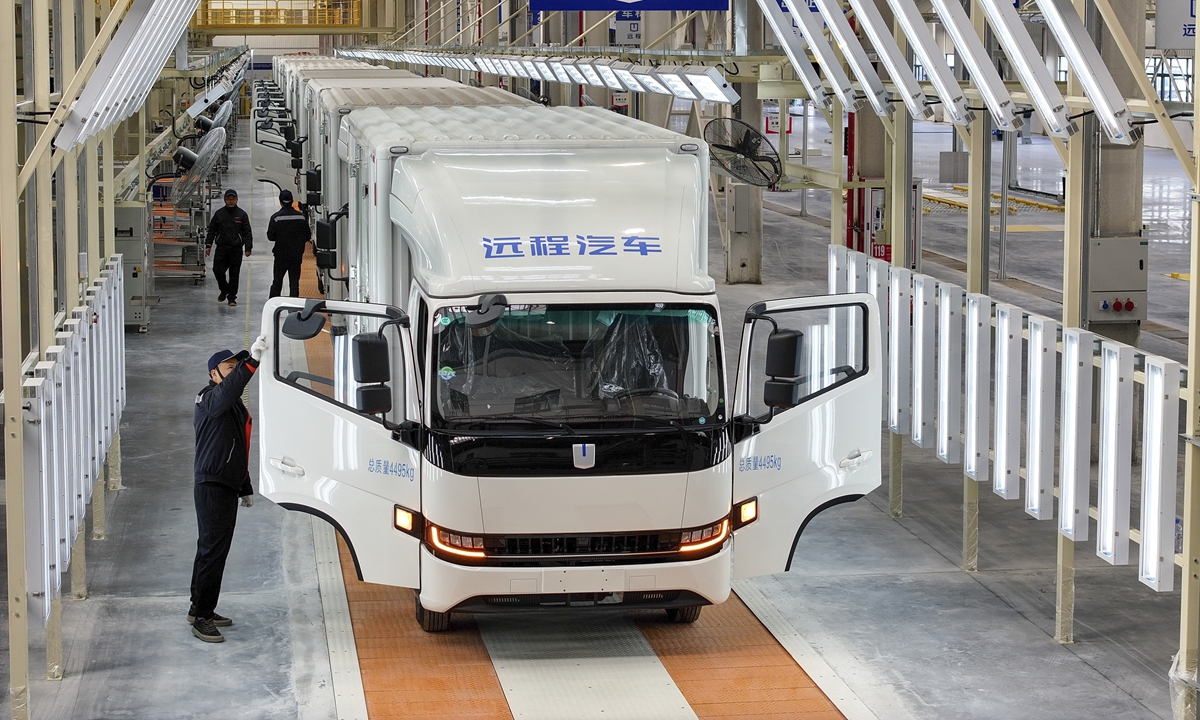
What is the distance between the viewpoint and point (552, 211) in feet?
27.3

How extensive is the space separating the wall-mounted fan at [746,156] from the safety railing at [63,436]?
6.40 metres

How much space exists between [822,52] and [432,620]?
16.4ft

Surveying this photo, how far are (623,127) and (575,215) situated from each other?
5.62 ft

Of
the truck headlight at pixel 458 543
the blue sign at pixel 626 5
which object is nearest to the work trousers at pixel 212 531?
the truck headlight at pixel 458 543

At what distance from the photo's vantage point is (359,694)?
8.13 meters

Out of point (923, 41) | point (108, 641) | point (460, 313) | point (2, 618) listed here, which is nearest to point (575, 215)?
point (460, 313)

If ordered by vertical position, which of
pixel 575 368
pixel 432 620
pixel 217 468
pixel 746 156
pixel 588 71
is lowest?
pixel 432 620

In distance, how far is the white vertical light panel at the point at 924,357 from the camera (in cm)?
1044

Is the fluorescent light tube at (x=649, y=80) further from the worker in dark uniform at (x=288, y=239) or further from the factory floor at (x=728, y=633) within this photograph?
the worker in dark uniform at (x=288, y=239)

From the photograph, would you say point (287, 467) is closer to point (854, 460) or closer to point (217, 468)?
point (217, 468)

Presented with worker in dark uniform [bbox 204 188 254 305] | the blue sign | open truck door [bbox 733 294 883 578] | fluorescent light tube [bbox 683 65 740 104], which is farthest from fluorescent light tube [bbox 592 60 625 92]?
worker in dark uniform [bbox 204 188 254 305]

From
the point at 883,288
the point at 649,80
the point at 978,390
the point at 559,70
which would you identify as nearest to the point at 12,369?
the point at 978,390

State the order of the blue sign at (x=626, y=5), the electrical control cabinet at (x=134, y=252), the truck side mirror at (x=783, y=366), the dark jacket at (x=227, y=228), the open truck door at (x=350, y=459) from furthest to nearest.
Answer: the dark jacket at (x=227, y=228) < the electrical control cabinet at (x=134, y=252) < the blue sign at (x=626, y=5) < the open truck door at (x=350, y=459) < the truck side mirror at (x=783, y=366)

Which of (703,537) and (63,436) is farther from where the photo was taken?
(703,537)
